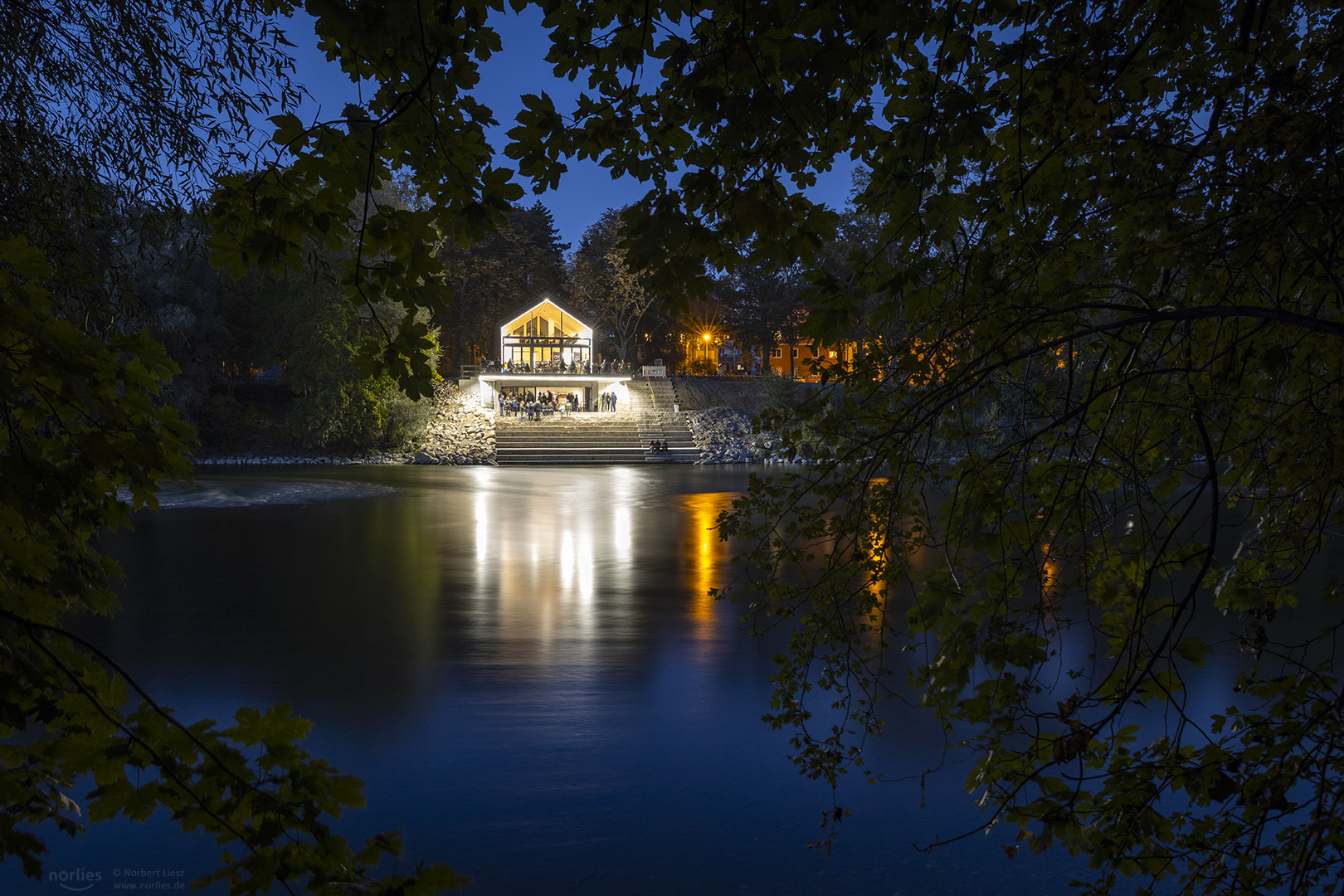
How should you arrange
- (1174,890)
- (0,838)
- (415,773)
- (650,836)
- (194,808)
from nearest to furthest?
(0,838)
(194,808)
(1174,890)
(650,836)
(415,773)

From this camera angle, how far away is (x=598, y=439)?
117 ft

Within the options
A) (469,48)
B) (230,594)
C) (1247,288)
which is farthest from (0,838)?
(230,594)

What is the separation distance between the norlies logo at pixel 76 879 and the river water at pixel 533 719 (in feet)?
0.05

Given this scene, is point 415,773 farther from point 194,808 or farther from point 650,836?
point 194,808

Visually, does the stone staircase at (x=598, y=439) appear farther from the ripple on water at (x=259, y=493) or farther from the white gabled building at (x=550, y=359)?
the ripple on water at (x=259, y=493)

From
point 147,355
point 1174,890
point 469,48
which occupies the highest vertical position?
point 469,48

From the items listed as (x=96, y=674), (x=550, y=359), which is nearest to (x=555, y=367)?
(x=550, y=359)

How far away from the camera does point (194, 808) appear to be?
68.3 inches

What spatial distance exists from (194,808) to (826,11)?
2094 millimetres

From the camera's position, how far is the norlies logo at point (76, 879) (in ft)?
14.0

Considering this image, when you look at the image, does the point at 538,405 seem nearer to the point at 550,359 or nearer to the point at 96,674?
the point at 550,359

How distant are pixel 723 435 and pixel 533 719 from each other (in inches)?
1270

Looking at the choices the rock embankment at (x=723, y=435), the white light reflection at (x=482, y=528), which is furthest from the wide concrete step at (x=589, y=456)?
the white light reflection at (x=482, y=528)

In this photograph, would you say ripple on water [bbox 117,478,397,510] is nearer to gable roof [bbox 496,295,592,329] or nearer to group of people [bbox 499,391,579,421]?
group of people [bbox 499,391,579,421]
